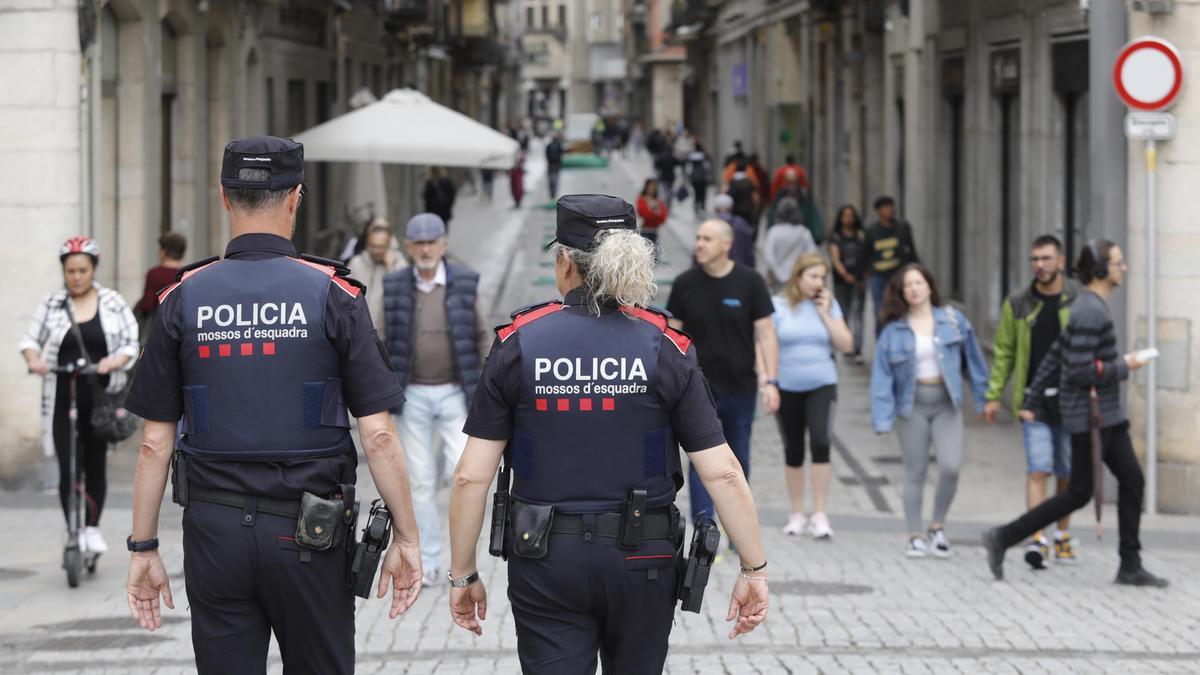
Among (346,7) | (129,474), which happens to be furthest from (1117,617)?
(346,7)

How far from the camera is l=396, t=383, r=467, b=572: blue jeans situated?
9.36 metres

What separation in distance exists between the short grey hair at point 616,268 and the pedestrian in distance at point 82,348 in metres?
4.99

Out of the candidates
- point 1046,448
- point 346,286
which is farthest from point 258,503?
point 1046,448

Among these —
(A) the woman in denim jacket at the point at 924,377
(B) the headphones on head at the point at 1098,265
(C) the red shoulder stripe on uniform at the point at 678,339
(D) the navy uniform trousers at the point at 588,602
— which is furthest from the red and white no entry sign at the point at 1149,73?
(D) the navy uniform trousers at the point at 588,602

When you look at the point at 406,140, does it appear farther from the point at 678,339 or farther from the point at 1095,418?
the point at 678,339

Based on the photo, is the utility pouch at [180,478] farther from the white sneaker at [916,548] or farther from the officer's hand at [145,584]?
the white sneaker at [916,548]

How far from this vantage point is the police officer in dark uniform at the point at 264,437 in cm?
480

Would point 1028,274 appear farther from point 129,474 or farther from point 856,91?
point 856,91

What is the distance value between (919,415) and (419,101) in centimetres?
912

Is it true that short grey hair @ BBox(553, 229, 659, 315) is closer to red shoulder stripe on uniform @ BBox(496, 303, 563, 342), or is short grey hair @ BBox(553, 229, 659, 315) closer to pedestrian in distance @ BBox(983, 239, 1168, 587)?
red shoulder stripe on uniform @ BBox(496, 303, 563, 342)

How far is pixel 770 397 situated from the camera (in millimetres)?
10352

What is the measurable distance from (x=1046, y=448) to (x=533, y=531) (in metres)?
6.00

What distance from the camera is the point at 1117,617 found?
348 inches

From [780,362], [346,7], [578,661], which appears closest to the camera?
[578,661]
